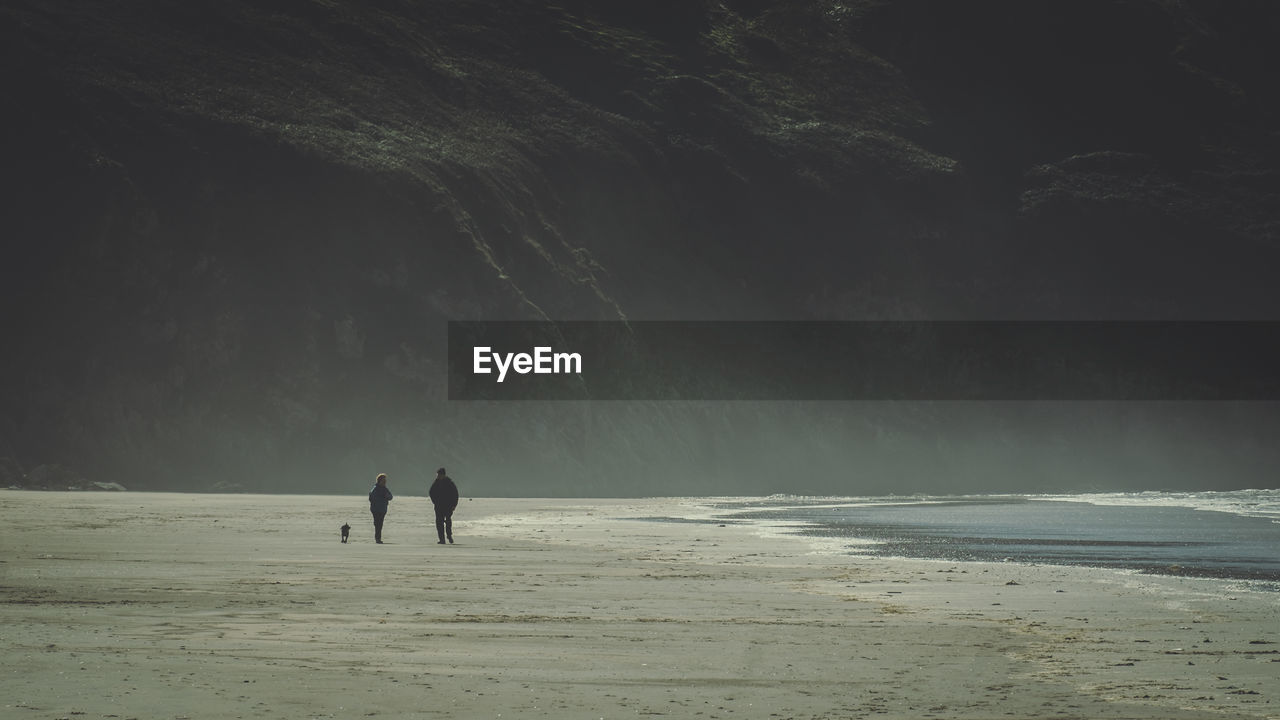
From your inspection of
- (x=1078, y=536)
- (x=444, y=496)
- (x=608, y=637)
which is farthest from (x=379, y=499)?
(x=1078, y=536)

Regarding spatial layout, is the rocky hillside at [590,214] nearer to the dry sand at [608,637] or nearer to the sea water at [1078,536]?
the sea water at [1078,536]

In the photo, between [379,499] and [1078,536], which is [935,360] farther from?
[379,499]

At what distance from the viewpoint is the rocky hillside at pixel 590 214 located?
73.6m

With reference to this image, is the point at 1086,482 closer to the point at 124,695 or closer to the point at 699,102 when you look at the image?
the point at 699,102

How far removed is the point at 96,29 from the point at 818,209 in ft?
178

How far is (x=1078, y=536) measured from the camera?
3219 centimetres

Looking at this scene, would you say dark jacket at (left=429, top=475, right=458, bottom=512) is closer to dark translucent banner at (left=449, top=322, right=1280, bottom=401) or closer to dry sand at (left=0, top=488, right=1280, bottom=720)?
dry sand at (left=0, top=488, right=1280, bottom=720)

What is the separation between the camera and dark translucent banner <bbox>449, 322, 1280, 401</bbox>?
92438 millimetres

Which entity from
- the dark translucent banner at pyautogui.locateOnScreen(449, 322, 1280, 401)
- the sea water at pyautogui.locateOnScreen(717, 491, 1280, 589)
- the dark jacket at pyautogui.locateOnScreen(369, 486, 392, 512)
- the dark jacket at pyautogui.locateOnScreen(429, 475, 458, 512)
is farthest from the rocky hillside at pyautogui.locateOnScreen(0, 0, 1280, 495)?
the dark jacket at pyautogui.locateOnScreen(429, 475, 458, 512)

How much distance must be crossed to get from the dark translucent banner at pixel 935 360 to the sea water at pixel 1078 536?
41491 mm

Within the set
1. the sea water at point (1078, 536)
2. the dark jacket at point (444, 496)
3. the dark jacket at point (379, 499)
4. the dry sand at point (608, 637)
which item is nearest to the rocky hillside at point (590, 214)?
the sea water at point (1078, 536)

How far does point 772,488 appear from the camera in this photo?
89.5 meters

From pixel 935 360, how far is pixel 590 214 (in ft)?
90.3

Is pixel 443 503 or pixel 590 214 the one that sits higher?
pixel 590 214
